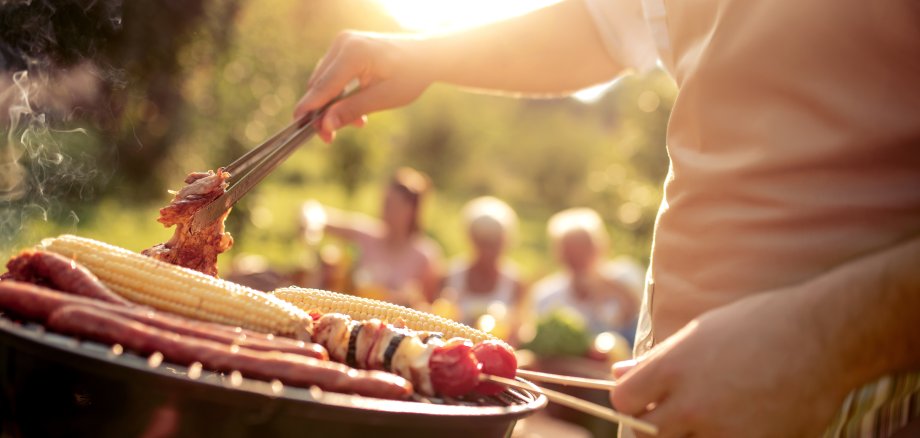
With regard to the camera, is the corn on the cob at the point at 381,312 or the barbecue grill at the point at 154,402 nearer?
the barbecue grill at the point at 154,402

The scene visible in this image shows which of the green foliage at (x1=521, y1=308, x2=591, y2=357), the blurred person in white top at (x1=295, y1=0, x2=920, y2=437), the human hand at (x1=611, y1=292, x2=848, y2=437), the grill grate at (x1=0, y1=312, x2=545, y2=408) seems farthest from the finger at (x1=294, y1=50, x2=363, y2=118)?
the green foliage at (x1=521, y1=308, x2=591, y2=357)

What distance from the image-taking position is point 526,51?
252 centimetres

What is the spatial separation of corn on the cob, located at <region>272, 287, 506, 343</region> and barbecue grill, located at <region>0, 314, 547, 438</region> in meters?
0.68

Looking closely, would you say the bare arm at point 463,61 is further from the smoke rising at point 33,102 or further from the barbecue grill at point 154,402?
the barbecue grill at point 154,402

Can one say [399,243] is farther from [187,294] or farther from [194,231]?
[187,294]

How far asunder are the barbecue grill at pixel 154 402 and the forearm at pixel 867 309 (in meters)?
0.68

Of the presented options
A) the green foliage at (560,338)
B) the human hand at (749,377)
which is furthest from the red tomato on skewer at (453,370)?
the green foliage at (560,338)

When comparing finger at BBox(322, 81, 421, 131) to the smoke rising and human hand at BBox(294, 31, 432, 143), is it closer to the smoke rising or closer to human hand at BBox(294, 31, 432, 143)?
human hand at BBox(294, 31, 432, 143)

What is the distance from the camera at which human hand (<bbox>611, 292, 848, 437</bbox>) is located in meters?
1.34

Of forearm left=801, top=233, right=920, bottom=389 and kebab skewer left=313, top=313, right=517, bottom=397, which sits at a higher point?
kebab skewer left=313, top=313, right=517, bottom=397

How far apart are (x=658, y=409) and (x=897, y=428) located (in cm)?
55

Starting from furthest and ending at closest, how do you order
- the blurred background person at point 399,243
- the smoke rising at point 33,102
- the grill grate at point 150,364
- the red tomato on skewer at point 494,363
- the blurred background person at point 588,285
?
the blurred background person at point 399,243
the blurred background person at point 588,285
the smoke rising at point 33,102
the red tomato on skewer at point 494,363
the grill grate at point 150,364

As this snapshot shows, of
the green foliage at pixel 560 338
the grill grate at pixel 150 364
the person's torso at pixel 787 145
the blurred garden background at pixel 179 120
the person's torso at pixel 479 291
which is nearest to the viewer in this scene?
the grill grate at pixel 150 364

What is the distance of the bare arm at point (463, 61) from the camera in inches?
96.1
